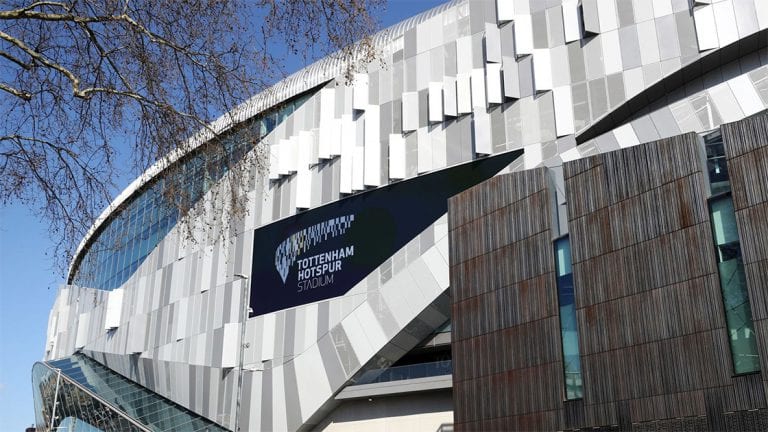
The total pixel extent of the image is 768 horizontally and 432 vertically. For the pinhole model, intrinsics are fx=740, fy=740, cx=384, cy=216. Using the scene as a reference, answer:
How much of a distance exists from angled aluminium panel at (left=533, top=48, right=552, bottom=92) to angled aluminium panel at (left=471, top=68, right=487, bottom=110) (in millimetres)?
2643

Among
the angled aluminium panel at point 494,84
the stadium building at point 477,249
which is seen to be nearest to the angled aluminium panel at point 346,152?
the stadium building at point 477,249

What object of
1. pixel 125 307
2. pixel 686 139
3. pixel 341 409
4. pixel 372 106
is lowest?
pixel 341 409

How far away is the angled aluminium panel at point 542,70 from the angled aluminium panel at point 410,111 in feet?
20.7

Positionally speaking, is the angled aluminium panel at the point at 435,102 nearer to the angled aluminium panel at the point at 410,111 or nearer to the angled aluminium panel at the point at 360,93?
the angled aluminium panel at the point at 410,111

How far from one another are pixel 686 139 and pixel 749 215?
2.59m

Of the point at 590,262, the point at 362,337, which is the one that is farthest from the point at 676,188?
the point at 362,337

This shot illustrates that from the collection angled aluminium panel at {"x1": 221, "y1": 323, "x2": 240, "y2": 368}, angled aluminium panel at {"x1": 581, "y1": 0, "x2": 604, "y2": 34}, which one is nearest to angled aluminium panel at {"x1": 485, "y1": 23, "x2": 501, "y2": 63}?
angled aluminium panel at {"x1": 581, "y1": 0, "x2": 604, "y2": 34}

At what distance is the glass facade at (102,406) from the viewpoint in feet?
118

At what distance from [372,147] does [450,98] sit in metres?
4.91

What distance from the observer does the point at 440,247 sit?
94.8ft

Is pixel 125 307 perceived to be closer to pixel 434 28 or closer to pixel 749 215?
pixel 434 28

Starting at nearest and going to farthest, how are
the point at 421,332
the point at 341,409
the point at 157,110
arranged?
the point at 157,110
the point at 421,332
the point at 341,409

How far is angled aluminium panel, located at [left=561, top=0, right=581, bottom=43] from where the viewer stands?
3216 centimetres

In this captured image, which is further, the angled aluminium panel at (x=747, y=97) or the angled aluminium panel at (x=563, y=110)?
the angled aluminium panel at (x=563, y=110)
